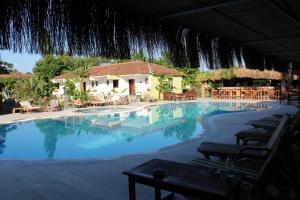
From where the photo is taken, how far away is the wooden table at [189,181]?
7.89 feet

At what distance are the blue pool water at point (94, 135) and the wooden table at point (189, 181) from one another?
4.87 metres

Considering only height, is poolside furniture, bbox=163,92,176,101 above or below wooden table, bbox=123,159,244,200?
above

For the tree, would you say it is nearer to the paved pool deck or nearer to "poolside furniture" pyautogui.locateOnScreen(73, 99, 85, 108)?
"poolside furniture" pyautogui.locateOnScreen(73, 99, 85, 108)

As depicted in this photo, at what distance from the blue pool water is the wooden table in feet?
16.0

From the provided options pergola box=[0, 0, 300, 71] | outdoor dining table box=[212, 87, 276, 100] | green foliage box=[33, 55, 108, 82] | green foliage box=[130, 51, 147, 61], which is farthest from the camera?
green foliage box=[33, 55, 108, 82]

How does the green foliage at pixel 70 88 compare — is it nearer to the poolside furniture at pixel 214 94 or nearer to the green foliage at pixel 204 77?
the green foliage at pixel 204 77

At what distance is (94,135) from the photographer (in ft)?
40.1

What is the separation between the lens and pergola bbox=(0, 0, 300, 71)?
2.20 m

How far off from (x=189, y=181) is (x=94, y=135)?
9.99 metres

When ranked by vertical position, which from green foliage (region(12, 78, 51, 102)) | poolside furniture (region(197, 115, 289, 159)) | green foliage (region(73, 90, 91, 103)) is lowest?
poolside furniture (region(197, 115, 289, 159))

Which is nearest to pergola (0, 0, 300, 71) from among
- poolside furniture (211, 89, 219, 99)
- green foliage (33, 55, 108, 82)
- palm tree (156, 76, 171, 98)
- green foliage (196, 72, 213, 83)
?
palm tree (156, 76, 171, 98)

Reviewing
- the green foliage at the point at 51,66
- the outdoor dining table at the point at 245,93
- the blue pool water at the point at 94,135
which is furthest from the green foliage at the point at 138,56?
the green foliage at the point at 51,66

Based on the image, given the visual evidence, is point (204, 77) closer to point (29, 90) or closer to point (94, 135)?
point (29, 90)

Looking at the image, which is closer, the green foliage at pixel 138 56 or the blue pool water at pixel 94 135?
the green foliage at pixel 138 56
